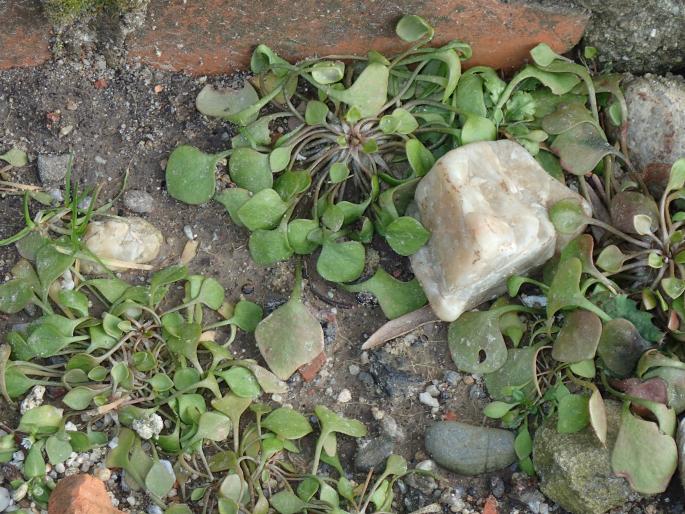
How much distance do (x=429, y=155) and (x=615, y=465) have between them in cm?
104

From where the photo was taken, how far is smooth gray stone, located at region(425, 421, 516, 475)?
2480 millimetres

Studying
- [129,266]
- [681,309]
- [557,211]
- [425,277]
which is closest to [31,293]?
[129,266]

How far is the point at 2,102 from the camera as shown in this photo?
8.89 ft

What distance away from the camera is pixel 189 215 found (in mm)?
2701

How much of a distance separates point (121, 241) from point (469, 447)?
3.91 ft

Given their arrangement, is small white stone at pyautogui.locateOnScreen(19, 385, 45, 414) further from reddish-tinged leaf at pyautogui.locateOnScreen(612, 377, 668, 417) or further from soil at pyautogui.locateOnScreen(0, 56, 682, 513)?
reddish-tinged leaf at pyautogui.locateOnScreen(612, 377, 668, 417)

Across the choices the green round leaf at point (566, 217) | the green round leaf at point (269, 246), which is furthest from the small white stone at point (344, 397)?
the green round leaf at point (566, 217)

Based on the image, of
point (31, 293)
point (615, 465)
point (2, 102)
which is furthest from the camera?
point (2, 102)

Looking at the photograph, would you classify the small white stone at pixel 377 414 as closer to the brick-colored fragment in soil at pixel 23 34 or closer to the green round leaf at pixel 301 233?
the green round leaf at pixel 301 233

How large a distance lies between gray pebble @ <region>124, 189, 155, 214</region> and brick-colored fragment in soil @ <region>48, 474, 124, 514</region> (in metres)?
0.82

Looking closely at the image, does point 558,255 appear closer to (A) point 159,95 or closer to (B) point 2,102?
(A) point 159,95

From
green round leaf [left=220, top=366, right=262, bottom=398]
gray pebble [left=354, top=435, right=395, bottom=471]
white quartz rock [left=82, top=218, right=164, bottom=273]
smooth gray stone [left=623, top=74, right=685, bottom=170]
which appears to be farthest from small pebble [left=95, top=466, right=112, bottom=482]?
smooth gray stone [left=623, top=74, right=685, bottom=170]

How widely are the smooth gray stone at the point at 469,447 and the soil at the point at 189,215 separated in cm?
5

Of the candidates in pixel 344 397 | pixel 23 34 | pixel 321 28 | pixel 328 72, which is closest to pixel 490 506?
pixel 344 397
